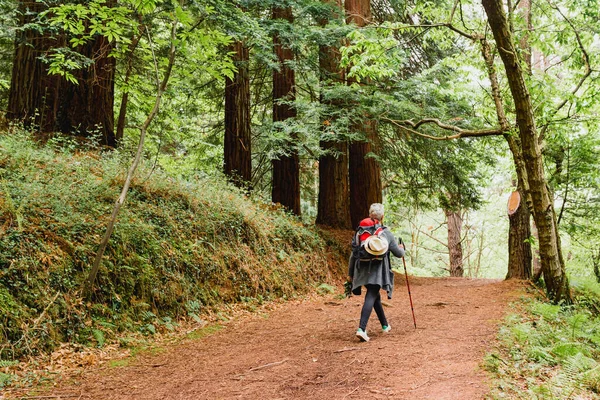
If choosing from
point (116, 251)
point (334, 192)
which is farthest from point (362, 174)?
point (116, 251)

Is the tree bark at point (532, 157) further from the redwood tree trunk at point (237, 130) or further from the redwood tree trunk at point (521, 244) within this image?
the redwood tree trunk at point (237, 130)

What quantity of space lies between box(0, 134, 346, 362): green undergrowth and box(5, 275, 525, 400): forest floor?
0.74m

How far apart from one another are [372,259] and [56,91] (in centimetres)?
761

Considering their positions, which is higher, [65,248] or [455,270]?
[65,248]

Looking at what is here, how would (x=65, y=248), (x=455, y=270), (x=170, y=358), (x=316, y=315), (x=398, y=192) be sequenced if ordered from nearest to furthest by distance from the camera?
1. (x=170, y=358)
2. (x=65, y=248)
3. (x=316, y=315)
4. (x=398, y=192)
5. (x=455, y=270)

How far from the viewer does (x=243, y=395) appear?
13.4 feet

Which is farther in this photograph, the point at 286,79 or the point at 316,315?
the point at 286,79

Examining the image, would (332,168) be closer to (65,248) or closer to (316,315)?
(316,315)

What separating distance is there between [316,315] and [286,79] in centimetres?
754

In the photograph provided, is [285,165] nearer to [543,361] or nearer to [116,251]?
[116,251]

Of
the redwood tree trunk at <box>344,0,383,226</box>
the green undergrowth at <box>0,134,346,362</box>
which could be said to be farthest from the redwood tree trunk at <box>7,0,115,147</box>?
the redwood tree trunk at <box>344,0,383,226</box>

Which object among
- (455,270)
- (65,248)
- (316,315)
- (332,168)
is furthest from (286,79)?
(455,270)

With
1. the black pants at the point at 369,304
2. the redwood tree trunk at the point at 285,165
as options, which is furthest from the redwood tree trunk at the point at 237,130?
the black pants at the point at 369,304

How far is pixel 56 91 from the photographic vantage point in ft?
31.0
